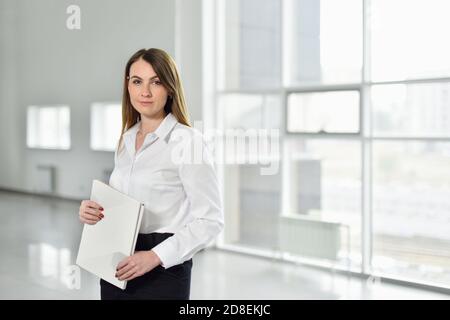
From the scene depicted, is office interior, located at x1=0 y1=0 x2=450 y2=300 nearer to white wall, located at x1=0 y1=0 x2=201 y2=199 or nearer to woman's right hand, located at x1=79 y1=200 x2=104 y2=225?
white wall, located at x1=0 y1=0 x2=201 y2=199

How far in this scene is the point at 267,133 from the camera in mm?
5668

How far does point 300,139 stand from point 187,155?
406 cm

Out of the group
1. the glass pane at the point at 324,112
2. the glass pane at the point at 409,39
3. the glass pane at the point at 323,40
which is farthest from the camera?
the glass pane at the point at 324,112

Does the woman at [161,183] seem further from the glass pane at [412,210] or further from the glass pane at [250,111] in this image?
the glass pane at [250,111]

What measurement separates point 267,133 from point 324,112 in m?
0.64

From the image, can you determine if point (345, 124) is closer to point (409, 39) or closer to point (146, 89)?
point (409, 39)

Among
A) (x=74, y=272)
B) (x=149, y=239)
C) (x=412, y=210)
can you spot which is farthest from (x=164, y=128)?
(x=412, y=210)

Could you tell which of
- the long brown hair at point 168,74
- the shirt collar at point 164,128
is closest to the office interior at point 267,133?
the shirt collar at point 164,128

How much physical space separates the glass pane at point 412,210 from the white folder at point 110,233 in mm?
3543

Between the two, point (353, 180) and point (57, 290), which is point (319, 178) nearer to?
point (353, 180)

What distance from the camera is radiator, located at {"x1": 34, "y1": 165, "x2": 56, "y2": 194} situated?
108 inches

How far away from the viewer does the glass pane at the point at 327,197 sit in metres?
5.14

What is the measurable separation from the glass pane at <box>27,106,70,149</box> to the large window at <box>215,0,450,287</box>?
1866 millimetres

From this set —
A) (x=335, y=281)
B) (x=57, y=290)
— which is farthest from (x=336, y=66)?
(x=57, y=290)
